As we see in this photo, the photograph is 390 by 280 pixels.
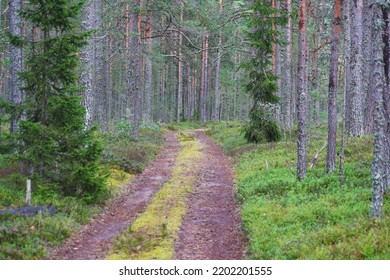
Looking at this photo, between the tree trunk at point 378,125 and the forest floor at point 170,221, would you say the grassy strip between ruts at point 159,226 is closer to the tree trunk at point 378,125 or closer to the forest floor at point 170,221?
the forest floor at point 170,221

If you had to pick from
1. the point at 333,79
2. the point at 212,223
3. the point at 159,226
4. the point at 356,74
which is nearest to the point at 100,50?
the point at 356,74

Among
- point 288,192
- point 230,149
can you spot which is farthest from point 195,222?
point 230,149

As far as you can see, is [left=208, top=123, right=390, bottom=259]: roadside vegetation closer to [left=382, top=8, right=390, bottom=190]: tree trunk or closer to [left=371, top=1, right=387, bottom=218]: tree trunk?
[left=371, top=1, right=387, bottom=218]: tree trunk

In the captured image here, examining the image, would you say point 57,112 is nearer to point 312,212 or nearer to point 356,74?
point 312,212

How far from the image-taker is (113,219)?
11430 mm

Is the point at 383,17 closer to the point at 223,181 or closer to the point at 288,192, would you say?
the point at 288,192

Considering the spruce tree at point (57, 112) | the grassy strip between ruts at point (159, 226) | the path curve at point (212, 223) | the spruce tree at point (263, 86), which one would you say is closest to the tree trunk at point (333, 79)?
the path curve at point (212, 223)

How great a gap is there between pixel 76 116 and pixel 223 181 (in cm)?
643

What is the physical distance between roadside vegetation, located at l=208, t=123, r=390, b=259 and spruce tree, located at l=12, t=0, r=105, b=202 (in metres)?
4.76

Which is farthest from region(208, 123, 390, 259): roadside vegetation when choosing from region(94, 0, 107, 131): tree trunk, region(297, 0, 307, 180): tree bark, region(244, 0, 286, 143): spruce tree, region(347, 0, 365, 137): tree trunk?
region(94, 0, 107, 131): tree trunk

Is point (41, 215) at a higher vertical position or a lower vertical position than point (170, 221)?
higher

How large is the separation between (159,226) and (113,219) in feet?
5.66
